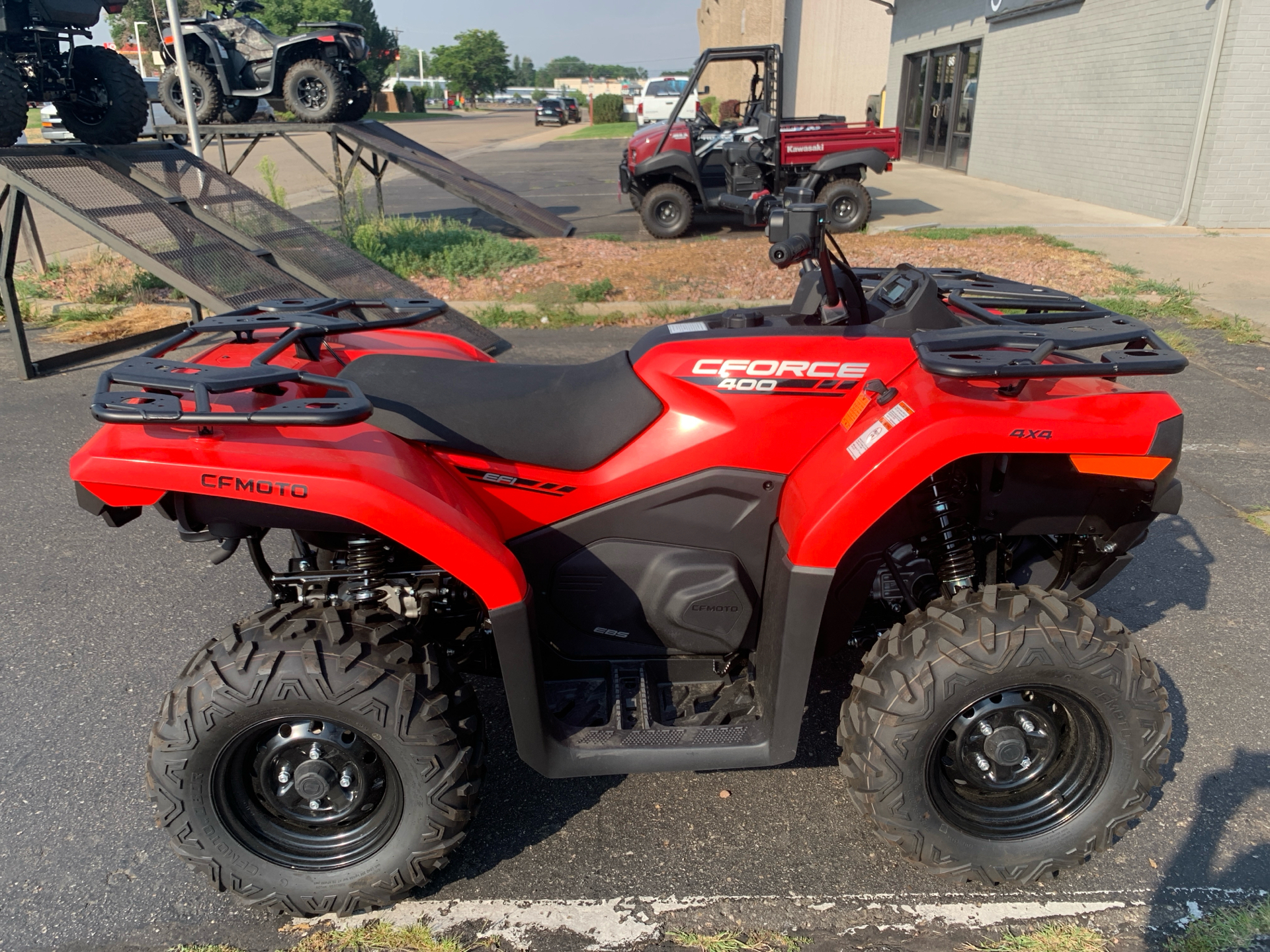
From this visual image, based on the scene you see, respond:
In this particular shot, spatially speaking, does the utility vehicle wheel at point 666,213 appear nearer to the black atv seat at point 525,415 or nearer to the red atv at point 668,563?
the red atv at point 668,563

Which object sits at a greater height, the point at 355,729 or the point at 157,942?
the point at 355,729

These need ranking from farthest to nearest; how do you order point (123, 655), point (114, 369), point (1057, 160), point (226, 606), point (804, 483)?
point (1057, 160) < point (226, 606) < point (123, 655) < point (804, 483) < point (114, 369)

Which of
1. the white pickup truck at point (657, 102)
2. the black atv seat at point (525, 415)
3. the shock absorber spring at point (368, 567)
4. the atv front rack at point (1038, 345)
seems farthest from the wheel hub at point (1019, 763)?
the white pickup truck at point (657, 102)

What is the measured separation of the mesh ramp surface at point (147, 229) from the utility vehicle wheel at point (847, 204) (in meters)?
8.42

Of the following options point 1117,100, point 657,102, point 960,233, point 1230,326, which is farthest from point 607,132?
point 1230,326

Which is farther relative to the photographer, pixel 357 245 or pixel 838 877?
pixel 357 245

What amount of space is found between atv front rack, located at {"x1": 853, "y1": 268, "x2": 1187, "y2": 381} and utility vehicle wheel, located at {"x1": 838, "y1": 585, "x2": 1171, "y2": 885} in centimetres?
61

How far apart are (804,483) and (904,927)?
1.19 meters

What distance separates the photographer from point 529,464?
2.46 metres

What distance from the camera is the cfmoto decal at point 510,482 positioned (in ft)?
8.13

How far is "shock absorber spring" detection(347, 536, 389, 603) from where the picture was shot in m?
2.56

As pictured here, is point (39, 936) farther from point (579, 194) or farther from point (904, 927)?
point (579, 194)

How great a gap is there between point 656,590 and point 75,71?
9.22 meters

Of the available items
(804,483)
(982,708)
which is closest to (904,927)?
(982,708)
